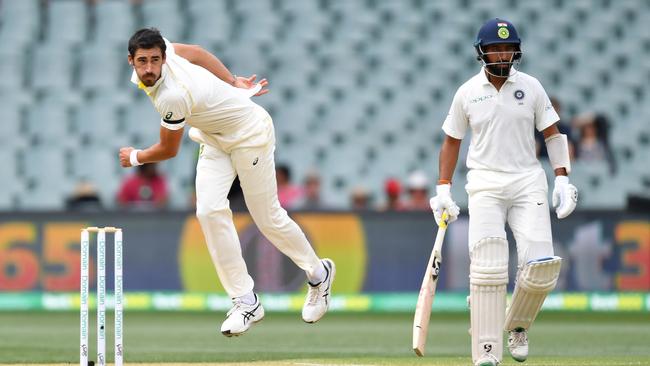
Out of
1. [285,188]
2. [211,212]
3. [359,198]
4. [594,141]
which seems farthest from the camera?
[594,141]

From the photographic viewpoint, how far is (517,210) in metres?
6.40

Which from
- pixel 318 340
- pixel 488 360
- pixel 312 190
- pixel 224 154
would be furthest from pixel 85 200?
pixel 488 360

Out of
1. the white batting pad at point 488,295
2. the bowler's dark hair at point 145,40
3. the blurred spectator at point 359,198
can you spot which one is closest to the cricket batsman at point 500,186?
the white batting pad at point 488,295

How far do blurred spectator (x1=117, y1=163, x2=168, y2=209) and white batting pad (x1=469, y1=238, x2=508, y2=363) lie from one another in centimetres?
571

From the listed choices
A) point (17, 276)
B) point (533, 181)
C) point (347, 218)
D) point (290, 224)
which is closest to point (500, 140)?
point (533, 181)

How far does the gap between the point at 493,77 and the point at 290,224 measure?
131 cm

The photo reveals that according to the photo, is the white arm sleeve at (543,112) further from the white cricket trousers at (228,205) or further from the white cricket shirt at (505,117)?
the white cricket trousers at (228,205)

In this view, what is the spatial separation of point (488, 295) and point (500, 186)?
0.51 metres

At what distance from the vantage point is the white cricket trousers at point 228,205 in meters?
6.66

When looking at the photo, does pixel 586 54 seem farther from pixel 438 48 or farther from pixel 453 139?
pixel 453 139

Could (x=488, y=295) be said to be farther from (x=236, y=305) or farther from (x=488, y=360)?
(x=236, y=305)

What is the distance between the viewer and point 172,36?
547 inches

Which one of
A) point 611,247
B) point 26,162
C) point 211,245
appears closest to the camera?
point 211,245

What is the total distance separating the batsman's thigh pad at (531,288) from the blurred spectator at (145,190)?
5.50m
